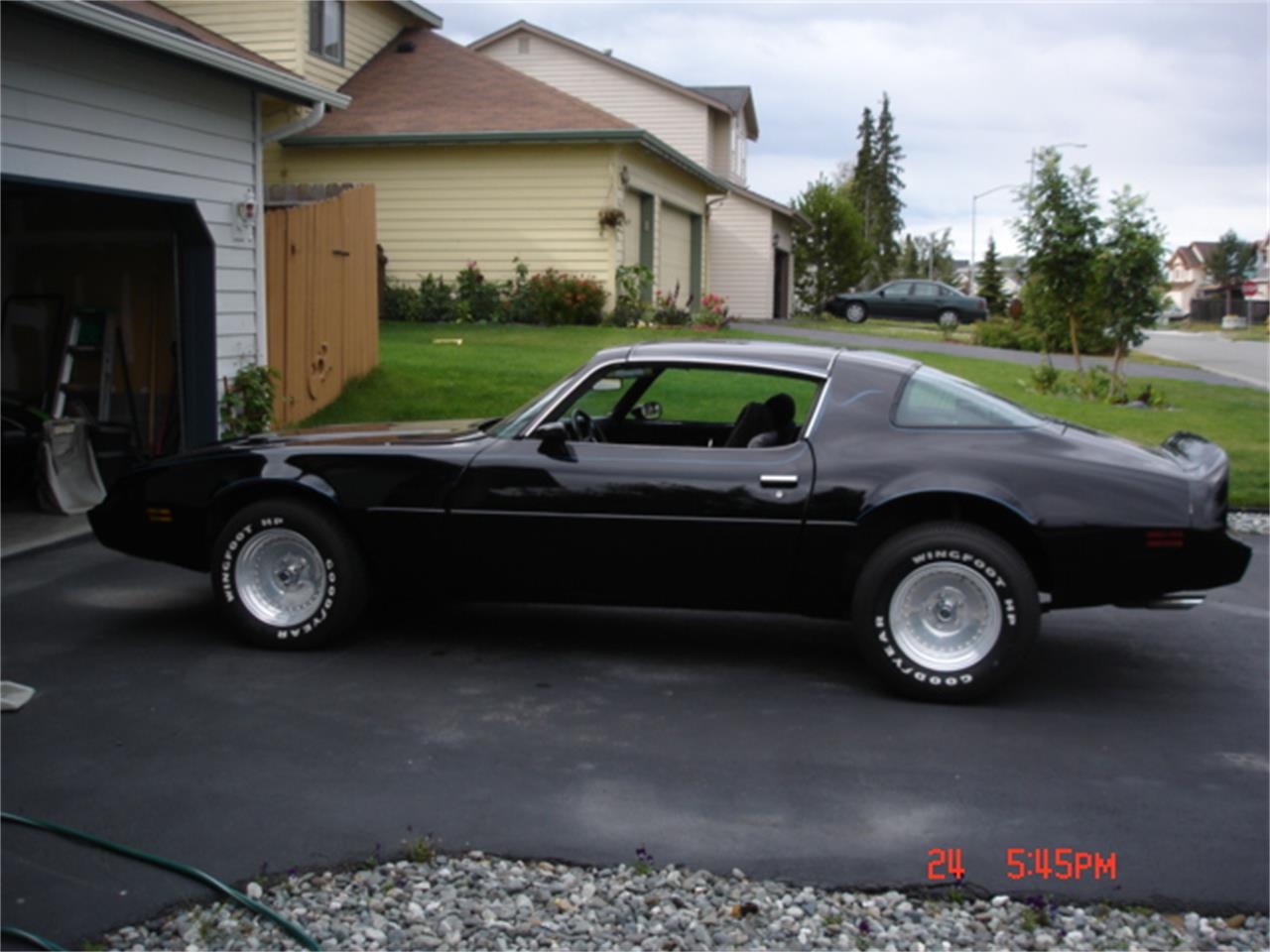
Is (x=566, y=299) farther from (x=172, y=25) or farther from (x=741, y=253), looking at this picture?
(x=741, y=253)

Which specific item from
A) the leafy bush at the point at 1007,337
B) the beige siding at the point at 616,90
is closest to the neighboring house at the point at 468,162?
the beige siding at the point at 616,90

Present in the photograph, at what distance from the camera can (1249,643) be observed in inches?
263

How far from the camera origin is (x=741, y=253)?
34812 mm

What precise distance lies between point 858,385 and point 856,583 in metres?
0.89

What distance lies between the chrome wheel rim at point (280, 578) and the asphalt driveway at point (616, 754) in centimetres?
23

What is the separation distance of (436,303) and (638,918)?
19071mm

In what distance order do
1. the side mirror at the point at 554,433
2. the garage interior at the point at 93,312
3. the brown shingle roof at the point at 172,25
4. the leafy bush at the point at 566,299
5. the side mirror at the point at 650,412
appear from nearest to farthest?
1. the side mirror at the point at 554,433
2. the side mirror at the point at 650,412
3. the brown shingle roof at the point at 172,25
4. the garage interior at the point at 93,312
5. the leafy bush at the point at 566,299

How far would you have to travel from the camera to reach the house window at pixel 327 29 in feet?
71.2

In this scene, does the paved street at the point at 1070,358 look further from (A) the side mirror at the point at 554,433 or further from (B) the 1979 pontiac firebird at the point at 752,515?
(A) the side mirror at the point at 554,433

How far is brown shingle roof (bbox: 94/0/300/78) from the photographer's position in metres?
9.39

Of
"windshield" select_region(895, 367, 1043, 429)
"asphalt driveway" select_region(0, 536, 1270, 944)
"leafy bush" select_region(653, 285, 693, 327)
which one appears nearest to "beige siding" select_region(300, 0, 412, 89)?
"leafy bush" select_region(653, 285, 693, 327)

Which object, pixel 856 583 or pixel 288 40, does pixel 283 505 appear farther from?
pixel 288 40

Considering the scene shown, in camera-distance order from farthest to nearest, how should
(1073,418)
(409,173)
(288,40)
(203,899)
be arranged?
(409,173), (288,40), (1073,418), (203,899)

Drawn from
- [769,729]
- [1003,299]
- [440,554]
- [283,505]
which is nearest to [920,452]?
[769,729]
